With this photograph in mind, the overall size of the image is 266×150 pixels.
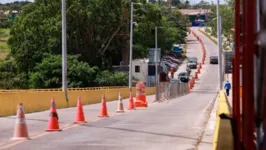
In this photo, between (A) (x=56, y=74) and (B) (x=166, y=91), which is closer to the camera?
(B) (x=166, y=91)

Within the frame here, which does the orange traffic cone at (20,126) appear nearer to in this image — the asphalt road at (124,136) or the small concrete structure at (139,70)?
the asphalt road at (124,136)

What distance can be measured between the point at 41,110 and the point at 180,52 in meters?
111

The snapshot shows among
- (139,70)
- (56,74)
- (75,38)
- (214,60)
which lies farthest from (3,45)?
(56,74)

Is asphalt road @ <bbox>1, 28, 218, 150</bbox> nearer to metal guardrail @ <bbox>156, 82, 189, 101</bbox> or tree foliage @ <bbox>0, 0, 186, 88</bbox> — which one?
metal guardrail @ <bbox>156, 82, 189, 101</bbox>

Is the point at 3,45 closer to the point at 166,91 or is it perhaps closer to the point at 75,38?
the point at 75,38

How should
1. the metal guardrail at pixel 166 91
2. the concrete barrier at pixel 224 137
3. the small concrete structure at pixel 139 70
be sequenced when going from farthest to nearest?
the small concrete structure at pixel 139 70
the metal guardrail at pixel 166 91
the concrete barrier at pixel 224 137

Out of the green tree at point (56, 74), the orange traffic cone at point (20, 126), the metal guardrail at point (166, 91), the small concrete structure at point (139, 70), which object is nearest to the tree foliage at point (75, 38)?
the green tree at point (56, 74)

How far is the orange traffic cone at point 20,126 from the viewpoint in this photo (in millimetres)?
14727

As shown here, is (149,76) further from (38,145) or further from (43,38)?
(38,145)

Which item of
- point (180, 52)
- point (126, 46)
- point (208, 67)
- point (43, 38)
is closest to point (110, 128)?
point (43, 38)

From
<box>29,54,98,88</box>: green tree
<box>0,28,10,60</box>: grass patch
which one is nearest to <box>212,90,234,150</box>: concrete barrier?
<box>29,54,98,88</box>: green tree

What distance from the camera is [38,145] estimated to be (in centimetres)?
1380

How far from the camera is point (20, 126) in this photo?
48.7 ft

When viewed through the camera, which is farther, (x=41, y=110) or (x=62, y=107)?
(x=62, y=107)
